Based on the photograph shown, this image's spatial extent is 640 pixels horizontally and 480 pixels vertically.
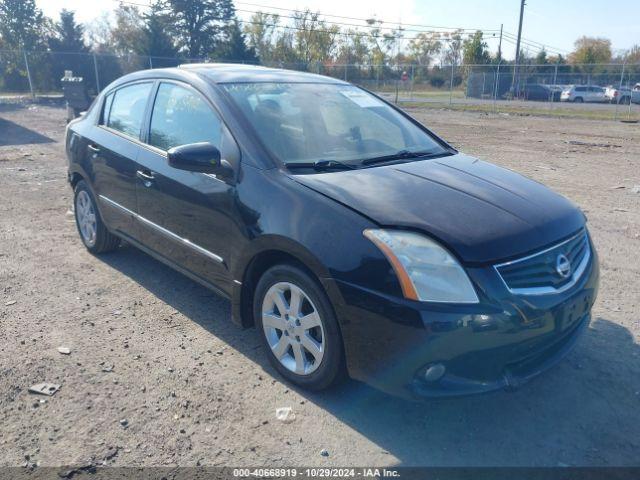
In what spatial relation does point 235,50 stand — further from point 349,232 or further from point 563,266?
point 563,266

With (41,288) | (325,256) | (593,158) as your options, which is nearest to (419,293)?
(325,256)

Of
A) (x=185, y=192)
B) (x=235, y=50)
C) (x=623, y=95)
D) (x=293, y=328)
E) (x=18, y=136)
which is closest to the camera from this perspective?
(x=293, y=328)

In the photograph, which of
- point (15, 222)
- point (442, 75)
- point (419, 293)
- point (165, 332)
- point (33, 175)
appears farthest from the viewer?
point (442, 75)

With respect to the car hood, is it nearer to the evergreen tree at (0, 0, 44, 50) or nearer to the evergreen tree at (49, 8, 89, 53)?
the evergreen tree at (0, 0, 44, 50)

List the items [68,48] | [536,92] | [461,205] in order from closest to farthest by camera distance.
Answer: [461,205] < [68,48] < [536,92]

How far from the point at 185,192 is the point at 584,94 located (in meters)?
39.9

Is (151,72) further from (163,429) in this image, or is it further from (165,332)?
(163,429)

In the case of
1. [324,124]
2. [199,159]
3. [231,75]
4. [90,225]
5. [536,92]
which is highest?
[231,75]

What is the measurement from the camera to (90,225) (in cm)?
527

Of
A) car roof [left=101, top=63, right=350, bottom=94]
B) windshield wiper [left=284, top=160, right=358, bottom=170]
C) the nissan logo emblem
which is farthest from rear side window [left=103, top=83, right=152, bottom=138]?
the nissan logo emblem

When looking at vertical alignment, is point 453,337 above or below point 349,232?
below

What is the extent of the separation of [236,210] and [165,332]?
3.80ft

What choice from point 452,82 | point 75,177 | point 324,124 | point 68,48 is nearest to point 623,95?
point 452,82

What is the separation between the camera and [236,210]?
3.26 m
